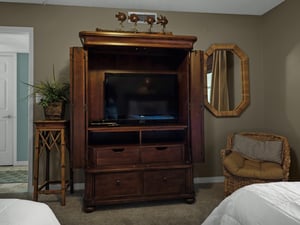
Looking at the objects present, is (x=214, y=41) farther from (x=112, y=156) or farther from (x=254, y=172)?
(x=112, y=156)

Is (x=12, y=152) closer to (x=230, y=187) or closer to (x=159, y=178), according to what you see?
(x=159, y=178)

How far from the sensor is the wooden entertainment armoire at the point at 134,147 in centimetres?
289

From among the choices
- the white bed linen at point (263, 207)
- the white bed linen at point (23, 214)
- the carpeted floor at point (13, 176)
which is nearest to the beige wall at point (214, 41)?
the carpeted floor at point (13, 176)

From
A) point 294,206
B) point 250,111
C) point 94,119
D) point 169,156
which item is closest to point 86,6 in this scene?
point 94,119

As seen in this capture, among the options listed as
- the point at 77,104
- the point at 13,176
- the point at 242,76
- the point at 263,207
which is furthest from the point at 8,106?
the point at 263,207

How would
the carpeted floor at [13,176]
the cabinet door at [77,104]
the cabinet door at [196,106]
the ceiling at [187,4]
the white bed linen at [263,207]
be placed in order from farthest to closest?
1. the carpeted floor at [13,176]
2. the ceiling at [187,4]
3. the cabinet door at [196,106]
4. the cabinet door at [77,104]
5. the white bed linen at [263,207]

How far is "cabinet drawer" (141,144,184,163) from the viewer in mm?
3039

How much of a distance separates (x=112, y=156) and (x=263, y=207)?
192 cm

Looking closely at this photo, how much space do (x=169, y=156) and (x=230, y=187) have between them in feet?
2.68

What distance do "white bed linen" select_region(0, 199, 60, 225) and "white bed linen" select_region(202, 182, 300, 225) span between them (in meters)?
0.93

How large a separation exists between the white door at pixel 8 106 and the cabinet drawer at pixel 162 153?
372cm

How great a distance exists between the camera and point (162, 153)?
308 centimetres

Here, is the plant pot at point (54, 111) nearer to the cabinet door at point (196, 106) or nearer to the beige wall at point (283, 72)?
the cabinet door at point (196, 106)

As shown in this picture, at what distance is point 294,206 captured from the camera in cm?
124
